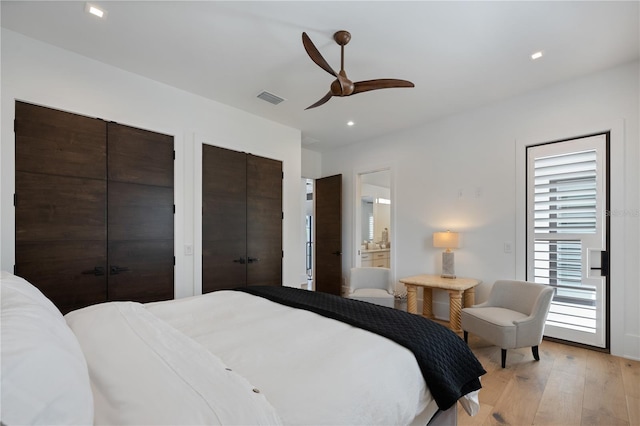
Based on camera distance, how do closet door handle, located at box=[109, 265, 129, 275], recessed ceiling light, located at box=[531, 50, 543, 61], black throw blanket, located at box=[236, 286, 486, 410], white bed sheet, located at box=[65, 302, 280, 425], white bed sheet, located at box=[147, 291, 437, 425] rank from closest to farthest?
white bed sheet, located at box=[65, 302, 280, 425] < white bed sheet, located at box=[147, 291, 437, 425] < black throw blanket, located at box=[236, 286, 486, 410] < recessed ceiling light, located at box=[531, 50, 543, 61] < closet door handle, located at box=[109, 265, 129, 275]

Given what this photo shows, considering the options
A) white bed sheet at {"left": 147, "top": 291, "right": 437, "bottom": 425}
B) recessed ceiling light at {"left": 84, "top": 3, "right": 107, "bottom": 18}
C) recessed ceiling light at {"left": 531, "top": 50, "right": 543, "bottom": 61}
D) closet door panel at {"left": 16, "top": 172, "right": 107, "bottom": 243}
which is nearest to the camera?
white bed sheet at {"left": 147, "top": 291, "right": 437, "bottom": 425}

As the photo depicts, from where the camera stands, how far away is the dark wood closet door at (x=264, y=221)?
3852 millimetres

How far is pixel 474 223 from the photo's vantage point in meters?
3.80

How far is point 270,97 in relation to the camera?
11.2 ft

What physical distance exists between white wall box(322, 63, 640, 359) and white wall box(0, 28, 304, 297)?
1435mm

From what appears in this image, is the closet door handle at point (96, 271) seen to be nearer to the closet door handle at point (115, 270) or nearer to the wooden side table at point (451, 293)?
the closet door handle at point (115, 270)

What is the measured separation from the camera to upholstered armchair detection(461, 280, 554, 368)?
2.60 m

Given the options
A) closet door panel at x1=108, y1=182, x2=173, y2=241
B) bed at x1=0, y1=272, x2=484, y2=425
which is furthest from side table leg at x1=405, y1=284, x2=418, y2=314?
closet door panel at x1=108, y1=182, x2=173, y2=241

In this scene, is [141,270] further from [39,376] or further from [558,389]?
[558,389]

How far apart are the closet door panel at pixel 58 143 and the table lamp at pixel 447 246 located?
3.81 metres

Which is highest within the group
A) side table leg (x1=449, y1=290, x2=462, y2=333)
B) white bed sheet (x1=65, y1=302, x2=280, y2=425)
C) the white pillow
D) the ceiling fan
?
the ceiling fan

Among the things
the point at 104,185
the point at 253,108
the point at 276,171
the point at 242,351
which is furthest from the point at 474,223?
the point at 104,185

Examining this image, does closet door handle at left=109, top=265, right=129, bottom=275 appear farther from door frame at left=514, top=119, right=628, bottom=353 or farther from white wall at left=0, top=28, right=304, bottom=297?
door frame at left=514, top=119, right=628, bottom=353

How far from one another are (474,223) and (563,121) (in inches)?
56.6
